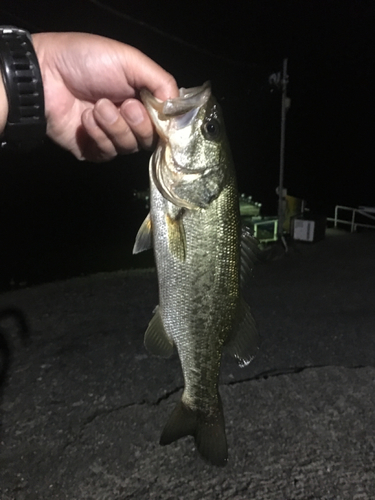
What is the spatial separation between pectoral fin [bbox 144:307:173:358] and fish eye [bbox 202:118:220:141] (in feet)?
3.42

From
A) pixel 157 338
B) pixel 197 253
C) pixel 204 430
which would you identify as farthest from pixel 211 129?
pixel 204 430

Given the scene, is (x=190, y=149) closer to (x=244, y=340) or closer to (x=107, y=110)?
(x=107, y=110)

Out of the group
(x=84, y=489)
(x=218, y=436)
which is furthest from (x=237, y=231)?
(x=84, y=489)

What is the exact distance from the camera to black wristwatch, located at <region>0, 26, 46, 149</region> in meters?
2.01

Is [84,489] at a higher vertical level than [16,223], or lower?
higher

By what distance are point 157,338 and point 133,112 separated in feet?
4.23

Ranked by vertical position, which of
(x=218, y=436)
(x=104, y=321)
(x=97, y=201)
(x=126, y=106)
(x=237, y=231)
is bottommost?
(x=97, y=201)

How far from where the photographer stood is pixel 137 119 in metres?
2.22

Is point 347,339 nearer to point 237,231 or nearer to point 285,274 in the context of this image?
point 285,274

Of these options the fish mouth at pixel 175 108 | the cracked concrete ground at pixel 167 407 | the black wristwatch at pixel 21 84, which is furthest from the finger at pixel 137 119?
the cracked concrete ground at pixel 167 407

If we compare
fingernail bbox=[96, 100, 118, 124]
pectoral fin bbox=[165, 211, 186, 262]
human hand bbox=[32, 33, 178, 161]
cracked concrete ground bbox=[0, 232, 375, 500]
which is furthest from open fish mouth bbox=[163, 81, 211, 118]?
cracked concrete ground bbox=[0, 232, 375, 500]

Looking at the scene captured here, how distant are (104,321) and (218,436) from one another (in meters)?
3.27

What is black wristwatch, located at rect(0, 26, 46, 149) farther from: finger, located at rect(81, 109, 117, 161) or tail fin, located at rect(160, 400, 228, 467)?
tail fin, located at rect(160, 400, 228, 467)

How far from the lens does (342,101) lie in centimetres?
5328
